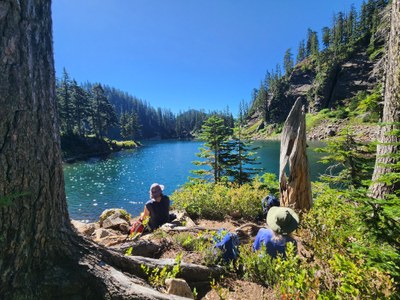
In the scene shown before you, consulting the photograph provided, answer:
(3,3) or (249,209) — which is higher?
(3,3)

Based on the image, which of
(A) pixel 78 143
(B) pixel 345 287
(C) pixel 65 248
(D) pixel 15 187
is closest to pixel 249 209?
(B) pixel 345 287

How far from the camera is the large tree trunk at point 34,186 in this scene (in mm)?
1734

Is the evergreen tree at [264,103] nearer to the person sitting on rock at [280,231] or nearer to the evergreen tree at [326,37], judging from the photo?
the evergreen tree at [326,37]

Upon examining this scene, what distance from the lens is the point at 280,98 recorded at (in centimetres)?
9100

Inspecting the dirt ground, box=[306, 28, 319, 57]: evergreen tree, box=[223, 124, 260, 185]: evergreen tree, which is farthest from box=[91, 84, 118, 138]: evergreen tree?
box=[306, 28, 319, 57]: evergreen tree

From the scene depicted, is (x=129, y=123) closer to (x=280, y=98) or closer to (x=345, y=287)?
(x=280, y=98)

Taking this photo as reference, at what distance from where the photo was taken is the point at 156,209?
20.5 ft

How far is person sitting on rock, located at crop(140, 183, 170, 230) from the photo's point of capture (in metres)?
6.20

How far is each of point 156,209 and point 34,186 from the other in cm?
454

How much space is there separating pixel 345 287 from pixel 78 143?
50636 millimetres

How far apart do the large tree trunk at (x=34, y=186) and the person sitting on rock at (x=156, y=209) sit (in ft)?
13.0

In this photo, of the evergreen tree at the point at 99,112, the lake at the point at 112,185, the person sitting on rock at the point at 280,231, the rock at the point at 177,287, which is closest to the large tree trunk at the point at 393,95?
the person sitting on rock at the point at 280,231

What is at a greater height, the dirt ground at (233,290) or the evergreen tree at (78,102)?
the evergreen tree at (78,102)

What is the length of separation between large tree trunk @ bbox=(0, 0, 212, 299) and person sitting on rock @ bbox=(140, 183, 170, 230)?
3953mm
